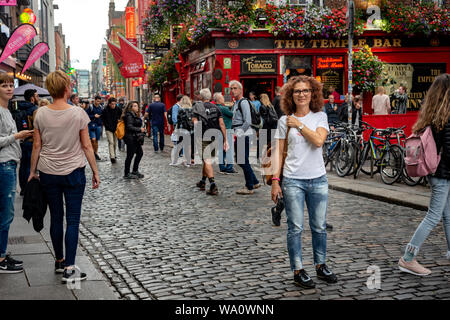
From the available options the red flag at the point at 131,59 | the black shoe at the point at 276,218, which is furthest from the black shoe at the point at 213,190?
the red flag at the point at 131,59

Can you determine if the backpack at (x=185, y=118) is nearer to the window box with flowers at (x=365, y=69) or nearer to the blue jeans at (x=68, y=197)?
the window box with flowers at (x=365, y=69)

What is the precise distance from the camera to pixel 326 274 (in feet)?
16.2

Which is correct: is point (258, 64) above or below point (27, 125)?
above

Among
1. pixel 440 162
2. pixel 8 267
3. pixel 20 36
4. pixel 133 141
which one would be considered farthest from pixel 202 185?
A: pixel 20 36

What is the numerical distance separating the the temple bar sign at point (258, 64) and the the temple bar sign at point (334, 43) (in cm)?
58

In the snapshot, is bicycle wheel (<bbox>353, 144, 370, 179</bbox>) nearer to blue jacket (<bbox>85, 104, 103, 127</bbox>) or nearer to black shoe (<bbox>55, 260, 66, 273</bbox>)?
black shoe (<bbox>55, 260, 66, 273</bbox>)

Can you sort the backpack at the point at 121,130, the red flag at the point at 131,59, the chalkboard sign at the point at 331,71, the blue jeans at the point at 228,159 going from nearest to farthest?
the blue jeans at the point at 228,159 < the backpack at the point at 121,130 < the chalkboard sign at the point at 331,71 < the red flag at the point at 131,59

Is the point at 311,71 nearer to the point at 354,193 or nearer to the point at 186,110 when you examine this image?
the point at 186,110

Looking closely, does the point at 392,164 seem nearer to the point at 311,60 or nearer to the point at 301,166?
the point at 301,166

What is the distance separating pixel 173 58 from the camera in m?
29.6

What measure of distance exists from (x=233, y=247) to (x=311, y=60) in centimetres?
1692

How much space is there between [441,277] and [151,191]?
22.6 ft

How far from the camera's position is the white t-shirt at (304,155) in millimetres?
4766

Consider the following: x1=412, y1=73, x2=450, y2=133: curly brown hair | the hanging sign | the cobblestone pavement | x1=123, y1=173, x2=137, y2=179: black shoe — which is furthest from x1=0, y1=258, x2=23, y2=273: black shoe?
the hanging sign
